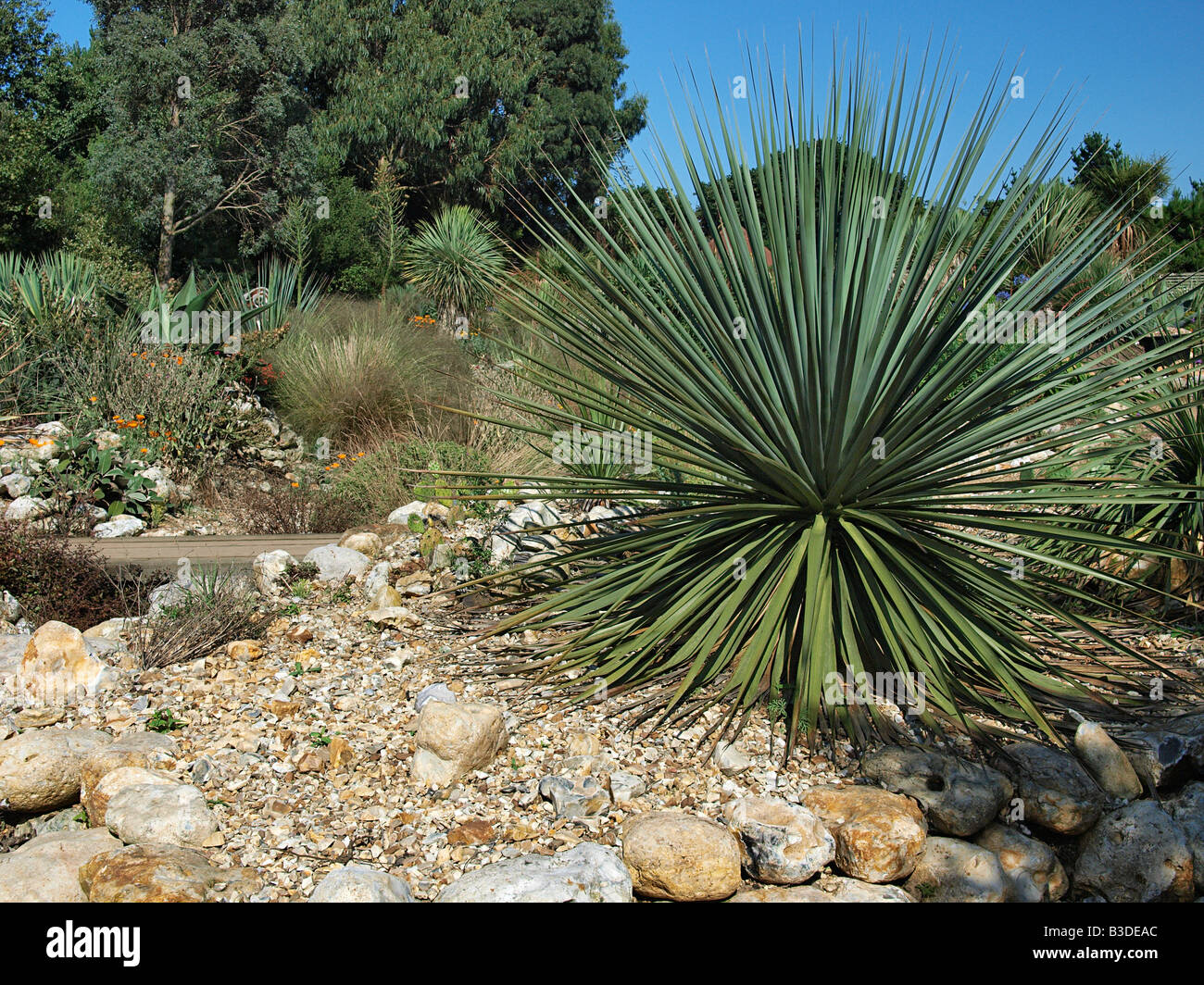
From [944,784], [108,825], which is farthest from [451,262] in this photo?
[944,784]

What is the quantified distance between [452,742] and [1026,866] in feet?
6.67

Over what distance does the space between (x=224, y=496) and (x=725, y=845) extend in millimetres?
6458

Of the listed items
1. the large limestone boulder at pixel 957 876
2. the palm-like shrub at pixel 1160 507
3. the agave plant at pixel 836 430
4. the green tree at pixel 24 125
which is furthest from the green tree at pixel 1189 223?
the green tree at pixel 24 125

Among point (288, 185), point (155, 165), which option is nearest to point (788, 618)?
point (155, 165)

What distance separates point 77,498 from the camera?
732cm

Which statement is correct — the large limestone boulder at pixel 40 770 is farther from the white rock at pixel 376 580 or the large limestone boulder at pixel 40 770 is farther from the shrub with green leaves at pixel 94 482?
the shrub with green leaves at pixel 94 482

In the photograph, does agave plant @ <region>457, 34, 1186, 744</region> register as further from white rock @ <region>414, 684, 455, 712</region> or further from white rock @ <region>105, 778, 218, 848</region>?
white rock @ <region>105, 778, 218, 848</region>

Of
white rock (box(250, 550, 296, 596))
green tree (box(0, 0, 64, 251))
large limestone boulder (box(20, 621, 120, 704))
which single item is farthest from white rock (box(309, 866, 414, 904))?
green tree (box(0, 0, 64, 251))

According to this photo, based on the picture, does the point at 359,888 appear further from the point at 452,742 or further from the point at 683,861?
the point at 683,861

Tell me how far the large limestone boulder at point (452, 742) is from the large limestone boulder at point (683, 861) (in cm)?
77

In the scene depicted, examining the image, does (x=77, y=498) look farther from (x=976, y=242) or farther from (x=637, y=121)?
(x=637, y=121)

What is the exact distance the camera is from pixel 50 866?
302 centimetres

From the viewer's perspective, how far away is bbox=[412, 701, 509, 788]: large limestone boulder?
3.43 m

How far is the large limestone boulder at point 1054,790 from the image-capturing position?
3.27m
